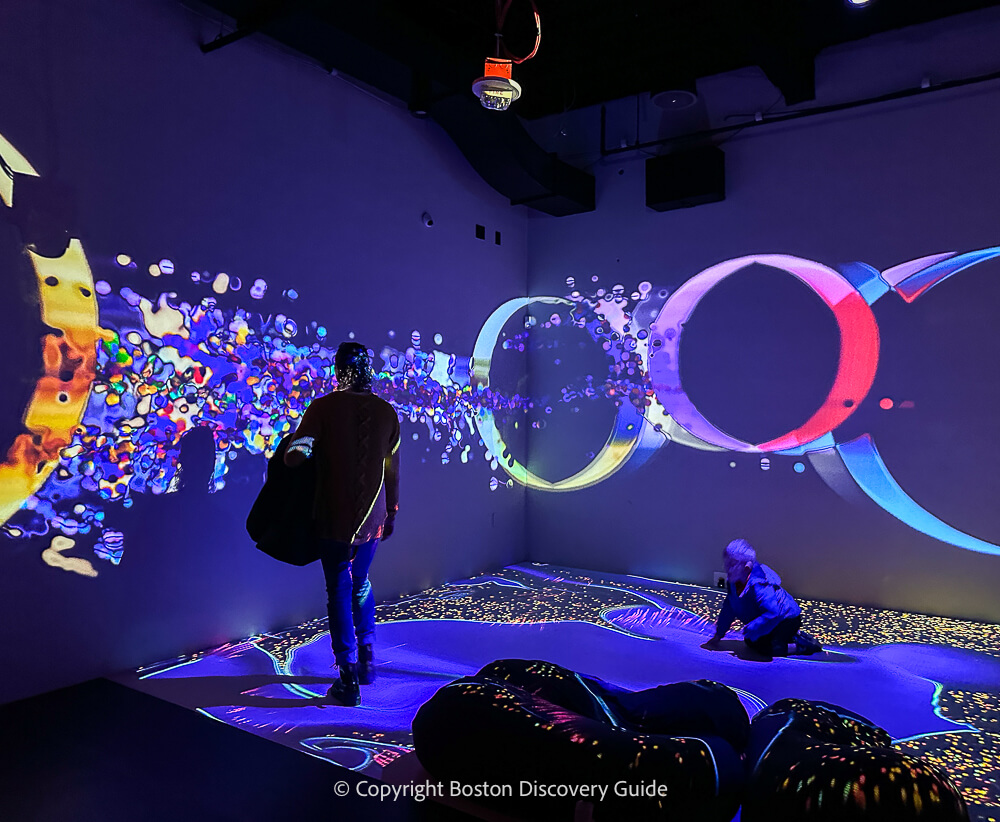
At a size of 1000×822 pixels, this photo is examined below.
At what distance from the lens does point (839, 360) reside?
178 inches

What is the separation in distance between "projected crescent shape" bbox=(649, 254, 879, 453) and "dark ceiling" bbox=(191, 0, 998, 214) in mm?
1078

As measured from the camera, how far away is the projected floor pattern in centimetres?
260

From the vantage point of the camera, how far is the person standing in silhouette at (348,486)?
2881 mm

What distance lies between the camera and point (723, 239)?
495 cm

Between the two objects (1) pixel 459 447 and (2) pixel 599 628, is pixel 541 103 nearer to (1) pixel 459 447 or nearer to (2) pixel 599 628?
(1) pixel 459 447

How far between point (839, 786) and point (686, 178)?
429 centimetres

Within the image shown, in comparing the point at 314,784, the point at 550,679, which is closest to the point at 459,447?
the point at 314,784

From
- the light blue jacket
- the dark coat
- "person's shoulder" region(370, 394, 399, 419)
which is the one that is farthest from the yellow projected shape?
the light blue jacket

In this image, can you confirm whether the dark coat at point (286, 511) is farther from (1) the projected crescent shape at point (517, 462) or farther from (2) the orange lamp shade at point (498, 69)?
(1) the projected crescent shape at point (517, 462)

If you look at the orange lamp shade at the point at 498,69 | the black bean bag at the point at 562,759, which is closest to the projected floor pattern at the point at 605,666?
the black bean bag at the point at 562,759

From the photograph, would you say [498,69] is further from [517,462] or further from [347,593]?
[517,462]

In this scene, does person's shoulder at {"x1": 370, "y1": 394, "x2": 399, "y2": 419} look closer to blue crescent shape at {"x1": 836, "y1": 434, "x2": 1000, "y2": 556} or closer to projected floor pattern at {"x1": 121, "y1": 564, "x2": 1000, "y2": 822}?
projected floor pattern at {"x1": 121, "y1": 564, "x2": 1000, "y2": 822}

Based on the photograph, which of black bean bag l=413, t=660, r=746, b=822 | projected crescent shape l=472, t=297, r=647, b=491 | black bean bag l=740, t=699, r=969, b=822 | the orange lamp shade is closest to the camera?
black bean bag l=740, t=699, r=969, b=822

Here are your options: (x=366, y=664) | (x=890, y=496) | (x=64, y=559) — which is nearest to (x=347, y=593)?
(x=366, y=664)
